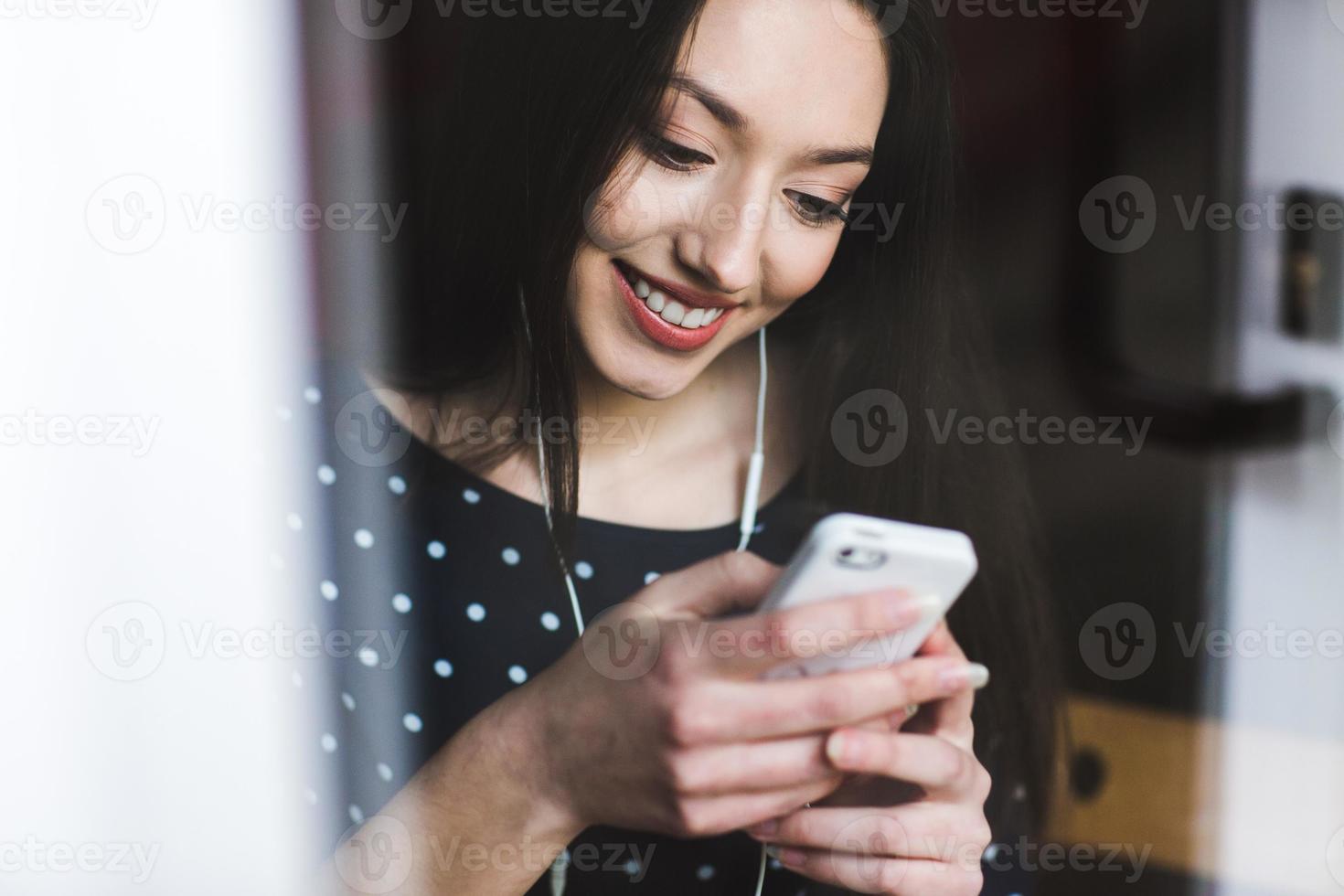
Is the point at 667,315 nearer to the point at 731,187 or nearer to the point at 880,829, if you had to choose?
the point at 731,187

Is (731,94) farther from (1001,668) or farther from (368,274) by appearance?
(1001,668)

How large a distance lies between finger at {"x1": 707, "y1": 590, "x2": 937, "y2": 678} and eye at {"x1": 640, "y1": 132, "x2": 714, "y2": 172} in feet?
0.59

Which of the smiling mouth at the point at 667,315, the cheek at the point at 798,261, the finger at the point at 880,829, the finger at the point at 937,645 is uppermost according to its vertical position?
the cheek at the point at 798,261

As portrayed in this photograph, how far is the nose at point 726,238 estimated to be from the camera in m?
0.43

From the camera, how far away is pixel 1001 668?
533 millimetres

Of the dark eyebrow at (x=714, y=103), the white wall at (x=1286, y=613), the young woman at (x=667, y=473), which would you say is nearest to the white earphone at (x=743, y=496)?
the young woman at (x=667, y=473)

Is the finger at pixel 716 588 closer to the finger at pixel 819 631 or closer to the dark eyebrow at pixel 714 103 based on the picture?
the finger at pixel 819 631

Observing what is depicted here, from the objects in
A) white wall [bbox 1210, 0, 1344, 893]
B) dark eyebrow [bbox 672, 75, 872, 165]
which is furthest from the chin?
white wall [bbox 1210, 0, 1344, 893]

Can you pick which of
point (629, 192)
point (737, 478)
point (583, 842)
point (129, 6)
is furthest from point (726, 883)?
point (129, 6)

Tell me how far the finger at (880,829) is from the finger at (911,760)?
0.04ft

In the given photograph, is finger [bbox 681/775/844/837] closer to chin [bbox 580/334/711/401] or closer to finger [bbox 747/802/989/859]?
finger [bbox 747/802/989/859]

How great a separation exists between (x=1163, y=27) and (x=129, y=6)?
1.77 ft

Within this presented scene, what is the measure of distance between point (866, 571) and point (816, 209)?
0.16 meters

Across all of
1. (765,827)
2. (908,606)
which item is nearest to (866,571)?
(908,606)
